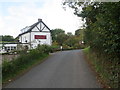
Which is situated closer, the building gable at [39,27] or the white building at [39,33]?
the white building at [39,33]

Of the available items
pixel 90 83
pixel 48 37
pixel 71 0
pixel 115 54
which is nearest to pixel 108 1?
pixel 115 54

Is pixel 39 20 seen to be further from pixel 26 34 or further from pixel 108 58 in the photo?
pixel 108 58

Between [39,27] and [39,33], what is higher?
[39,27]

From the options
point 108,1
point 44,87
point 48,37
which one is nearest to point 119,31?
point 108,1

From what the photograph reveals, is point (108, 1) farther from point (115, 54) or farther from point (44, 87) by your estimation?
point (44, 87)

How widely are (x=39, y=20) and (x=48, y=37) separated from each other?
5.06 m

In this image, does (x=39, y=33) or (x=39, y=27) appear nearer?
(x=39, y=33)

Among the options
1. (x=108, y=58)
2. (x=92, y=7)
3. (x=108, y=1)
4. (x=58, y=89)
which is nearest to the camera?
(x=58, y=89)

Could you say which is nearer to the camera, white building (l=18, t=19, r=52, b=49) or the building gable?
white building (l=18, t=19, r=52, b=49)

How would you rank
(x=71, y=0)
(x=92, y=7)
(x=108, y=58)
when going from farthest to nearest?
(x=71, y=0) < (x=92, y=7) < (x=108, y=58)

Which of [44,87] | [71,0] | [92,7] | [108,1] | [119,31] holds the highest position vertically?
[71,0]

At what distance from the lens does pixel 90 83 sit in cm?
811

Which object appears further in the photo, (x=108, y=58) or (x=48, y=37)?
(x=48, y=37)

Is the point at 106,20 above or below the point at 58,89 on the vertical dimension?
above
